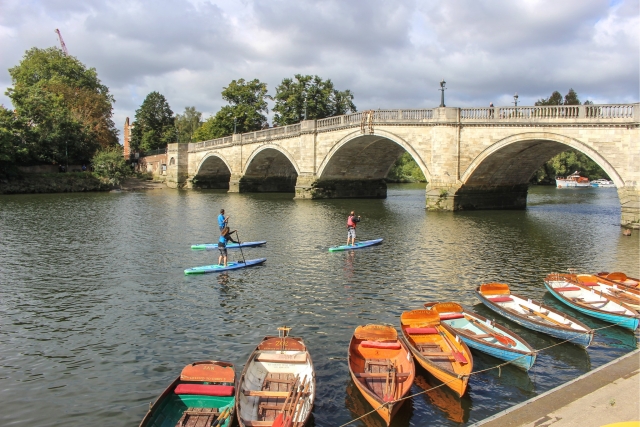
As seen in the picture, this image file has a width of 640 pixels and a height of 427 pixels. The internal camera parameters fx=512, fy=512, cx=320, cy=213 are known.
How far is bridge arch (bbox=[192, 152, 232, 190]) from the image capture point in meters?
72.3

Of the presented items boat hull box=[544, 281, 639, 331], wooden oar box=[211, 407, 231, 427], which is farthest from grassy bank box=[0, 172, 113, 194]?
boat hull box=[544, 281, 639, 331]

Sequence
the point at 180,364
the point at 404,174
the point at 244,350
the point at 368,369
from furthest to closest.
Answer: the point at 404,174, the point at 244,350, the point at 180,364, the point at 368,369

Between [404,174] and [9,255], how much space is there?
84.1 metres

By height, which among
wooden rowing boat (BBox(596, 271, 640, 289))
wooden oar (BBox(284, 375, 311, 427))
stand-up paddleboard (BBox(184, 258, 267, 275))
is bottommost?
wooden oar (BBox(284, 375, 311, 427))

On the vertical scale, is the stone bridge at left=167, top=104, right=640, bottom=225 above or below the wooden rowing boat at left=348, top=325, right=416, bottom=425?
above

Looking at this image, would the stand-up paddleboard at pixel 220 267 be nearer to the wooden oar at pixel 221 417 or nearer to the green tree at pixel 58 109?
the wooden oar at pixel 221 417

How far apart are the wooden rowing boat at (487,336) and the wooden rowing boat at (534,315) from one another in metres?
1.29

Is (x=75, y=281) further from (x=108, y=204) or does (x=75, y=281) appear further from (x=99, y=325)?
(x=108, y=204)

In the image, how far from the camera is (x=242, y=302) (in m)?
14.2

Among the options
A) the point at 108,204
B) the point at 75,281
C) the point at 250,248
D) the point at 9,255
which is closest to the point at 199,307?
the point at 75,281

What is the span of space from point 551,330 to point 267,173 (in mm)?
54760

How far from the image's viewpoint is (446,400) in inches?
343

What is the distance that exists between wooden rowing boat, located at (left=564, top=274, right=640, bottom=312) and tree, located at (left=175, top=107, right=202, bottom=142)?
9663cm

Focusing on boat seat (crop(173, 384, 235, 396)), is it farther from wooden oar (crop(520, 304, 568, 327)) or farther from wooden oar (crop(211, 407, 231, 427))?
wooden oar (crop(520, 304, 568, 327))
